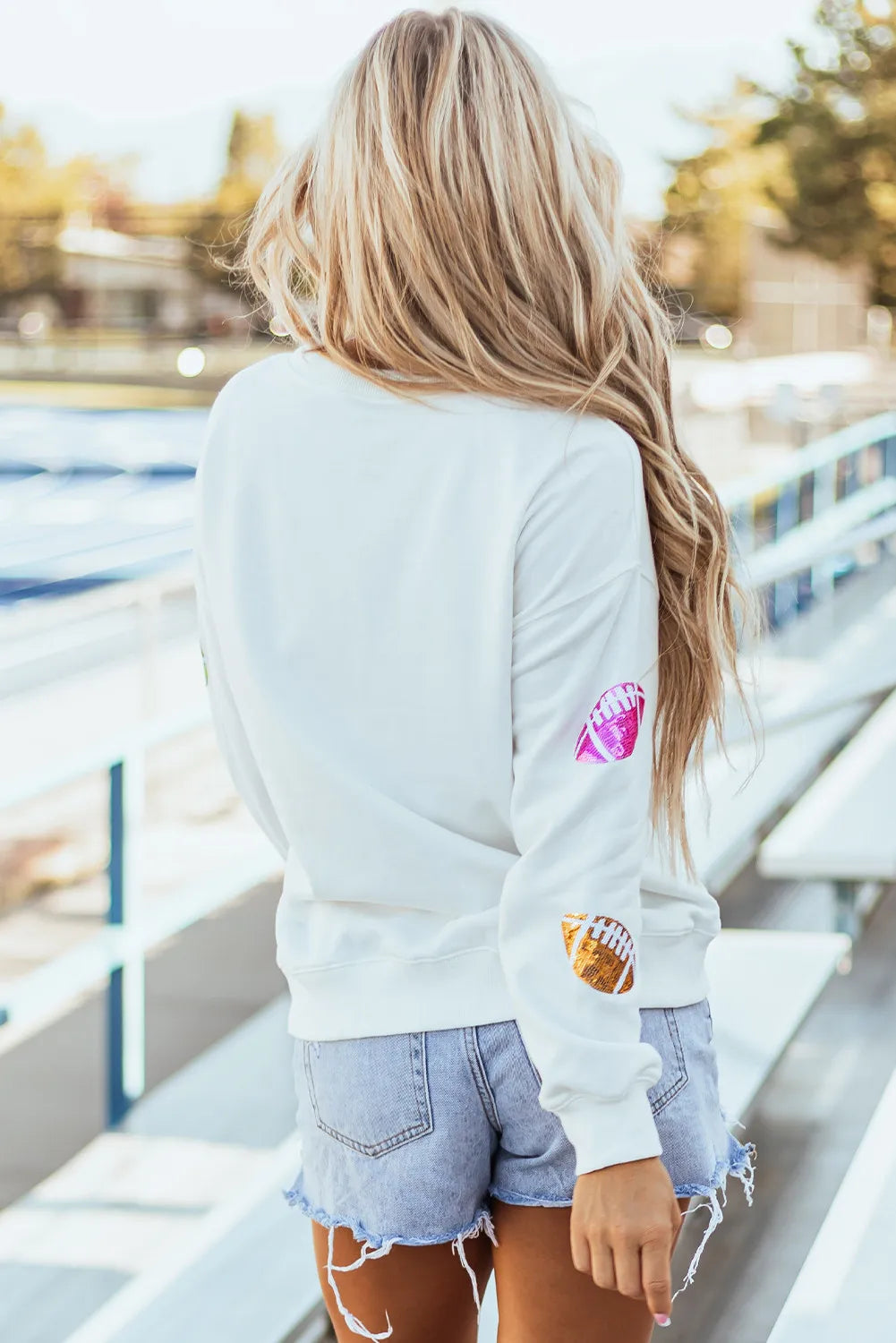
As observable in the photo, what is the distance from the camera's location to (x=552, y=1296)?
904mm

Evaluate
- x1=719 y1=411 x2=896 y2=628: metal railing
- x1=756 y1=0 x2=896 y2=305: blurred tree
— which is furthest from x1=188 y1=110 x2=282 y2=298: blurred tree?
x1=719 y1=411 x2=896 y2=628: metal railing

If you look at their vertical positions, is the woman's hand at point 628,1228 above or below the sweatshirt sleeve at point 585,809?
below

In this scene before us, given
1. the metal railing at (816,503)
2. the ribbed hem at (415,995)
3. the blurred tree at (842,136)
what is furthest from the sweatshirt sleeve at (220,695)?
the blurred tree at (842,136)

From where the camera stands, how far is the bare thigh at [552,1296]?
0.90 metres

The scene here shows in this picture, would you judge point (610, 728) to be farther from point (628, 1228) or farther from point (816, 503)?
point (816, 503)

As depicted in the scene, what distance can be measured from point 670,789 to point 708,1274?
58.3 inches

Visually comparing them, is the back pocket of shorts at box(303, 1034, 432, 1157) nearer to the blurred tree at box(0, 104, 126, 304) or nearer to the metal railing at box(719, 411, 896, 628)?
the metal railing at box(719, 411, 896, 628)

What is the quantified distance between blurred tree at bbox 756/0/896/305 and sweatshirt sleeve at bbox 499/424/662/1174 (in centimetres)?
1853

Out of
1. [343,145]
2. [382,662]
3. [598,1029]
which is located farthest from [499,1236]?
[343,145]

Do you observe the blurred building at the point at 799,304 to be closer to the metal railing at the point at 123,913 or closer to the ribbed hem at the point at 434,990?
the metal railing at the point at 123,913

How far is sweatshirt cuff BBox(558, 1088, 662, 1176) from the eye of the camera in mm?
813

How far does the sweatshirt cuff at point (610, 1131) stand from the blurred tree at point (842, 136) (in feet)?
61.2

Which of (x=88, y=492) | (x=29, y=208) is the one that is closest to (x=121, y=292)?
(x=29, y=208)

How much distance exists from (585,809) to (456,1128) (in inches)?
8.2
